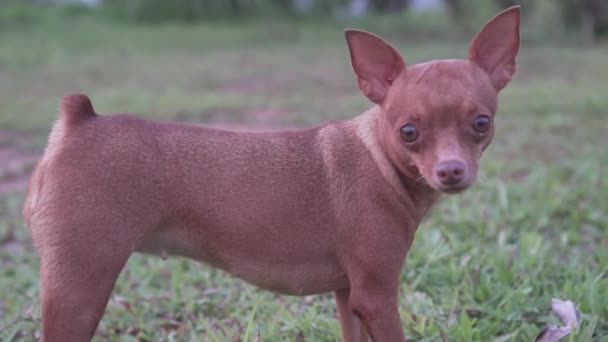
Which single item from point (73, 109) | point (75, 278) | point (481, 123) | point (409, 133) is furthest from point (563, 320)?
point (73, 109)

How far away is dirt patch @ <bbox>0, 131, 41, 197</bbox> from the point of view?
6.88 metres

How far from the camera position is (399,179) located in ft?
9.44

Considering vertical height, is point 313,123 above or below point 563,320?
below

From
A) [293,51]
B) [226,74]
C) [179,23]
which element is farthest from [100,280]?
[179,23]

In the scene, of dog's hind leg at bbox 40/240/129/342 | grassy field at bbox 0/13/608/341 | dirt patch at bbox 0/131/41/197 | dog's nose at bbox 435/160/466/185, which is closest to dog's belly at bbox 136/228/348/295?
dog's hind leg at bbox 40/240/129/342

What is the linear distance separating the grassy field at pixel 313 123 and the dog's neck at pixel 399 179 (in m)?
0.75

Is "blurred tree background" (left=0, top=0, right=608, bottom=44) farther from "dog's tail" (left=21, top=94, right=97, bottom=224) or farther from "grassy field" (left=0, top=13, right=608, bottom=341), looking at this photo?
"dog's tail" (left=21, top=94, right=97, bottom=224)

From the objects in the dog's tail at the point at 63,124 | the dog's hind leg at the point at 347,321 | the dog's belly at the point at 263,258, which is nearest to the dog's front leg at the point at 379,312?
the dog's belly at the point at 263,258

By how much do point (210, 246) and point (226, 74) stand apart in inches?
378

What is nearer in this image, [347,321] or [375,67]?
[375,67]

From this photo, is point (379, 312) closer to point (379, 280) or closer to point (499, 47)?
point (379, 280)

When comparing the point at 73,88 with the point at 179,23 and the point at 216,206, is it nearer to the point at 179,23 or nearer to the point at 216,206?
the point at 179,23

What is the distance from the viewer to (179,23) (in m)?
16.7

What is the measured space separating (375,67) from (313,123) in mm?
5632
